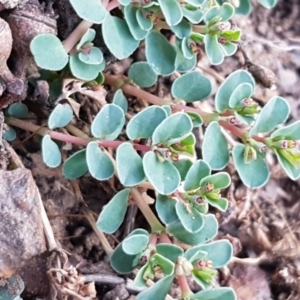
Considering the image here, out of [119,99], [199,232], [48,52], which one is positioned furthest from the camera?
[119,99]

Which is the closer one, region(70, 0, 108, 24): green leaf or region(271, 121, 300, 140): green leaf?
region(70, 0, 108, 24): green leaf

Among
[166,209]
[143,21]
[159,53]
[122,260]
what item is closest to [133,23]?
[143,21]

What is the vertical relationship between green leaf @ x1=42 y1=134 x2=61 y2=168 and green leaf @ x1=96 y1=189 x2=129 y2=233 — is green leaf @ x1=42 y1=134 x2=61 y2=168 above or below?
above

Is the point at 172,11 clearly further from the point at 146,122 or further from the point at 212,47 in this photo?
the point at 146,122

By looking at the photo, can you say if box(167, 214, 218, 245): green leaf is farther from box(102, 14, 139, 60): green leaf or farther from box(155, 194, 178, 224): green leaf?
box(102, 14, 139, 60): green leaf

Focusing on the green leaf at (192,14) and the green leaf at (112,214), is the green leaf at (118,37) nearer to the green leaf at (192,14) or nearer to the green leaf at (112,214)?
the green leaf at (192,14)

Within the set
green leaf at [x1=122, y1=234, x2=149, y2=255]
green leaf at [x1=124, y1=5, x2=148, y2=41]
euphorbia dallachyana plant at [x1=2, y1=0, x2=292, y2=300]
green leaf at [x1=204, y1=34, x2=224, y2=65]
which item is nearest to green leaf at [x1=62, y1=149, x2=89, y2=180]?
euphorbia dallachyana plant at [x1=2, y1=0, x2=292, y2=300]

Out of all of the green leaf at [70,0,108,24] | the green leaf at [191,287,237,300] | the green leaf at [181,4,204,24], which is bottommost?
the green leaf at [191,287,237,300]
